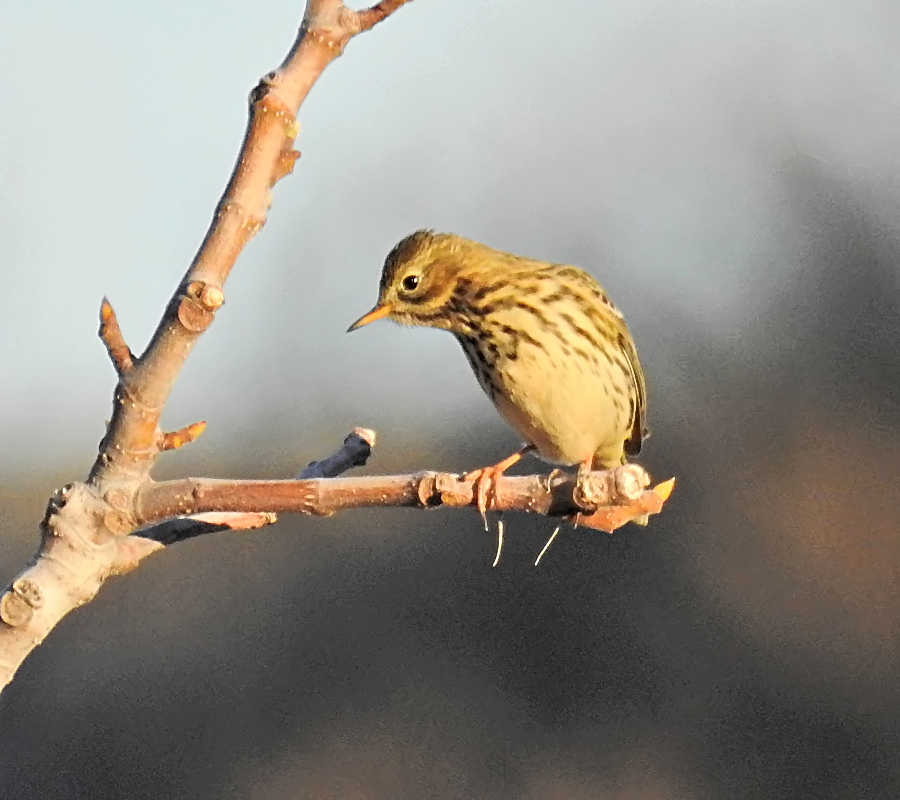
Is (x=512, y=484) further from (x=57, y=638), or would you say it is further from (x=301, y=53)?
(x=57, y=638)

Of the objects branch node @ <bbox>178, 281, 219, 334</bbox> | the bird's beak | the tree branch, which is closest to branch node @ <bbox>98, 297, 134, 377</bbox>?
the tree branch

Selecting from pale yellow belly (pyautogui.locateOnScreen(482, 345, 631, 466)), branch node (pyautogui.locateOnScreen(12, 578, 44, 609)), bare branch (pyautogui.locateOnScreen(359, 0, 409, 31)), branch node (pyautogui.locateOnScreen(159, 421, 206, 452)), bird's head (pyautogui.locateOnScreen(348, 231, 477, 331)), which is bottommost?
pale yellow belly (pyautogui.locateOnScreen(482, 345, 631, 466))

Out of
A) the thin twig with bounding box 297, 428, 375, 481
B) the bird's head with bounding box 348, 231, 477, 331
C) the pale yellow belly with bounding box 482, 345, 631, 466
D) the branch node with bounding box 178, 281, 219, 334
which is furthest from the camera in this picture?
the bird's head with bounding box 348, 231, 477, 331

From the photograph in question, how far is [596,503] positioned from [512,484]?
13 centimetres

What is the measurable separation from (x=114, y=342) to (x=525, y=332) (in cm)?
143

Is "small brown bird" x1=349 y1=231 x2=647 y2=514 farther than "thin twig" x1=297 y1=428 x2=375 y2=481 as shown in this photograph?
Yes

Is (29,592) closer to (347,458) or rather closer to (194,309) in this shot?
(194,309)

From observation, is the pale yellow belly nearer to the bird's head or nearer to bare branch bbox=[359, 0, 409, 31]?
the bird's head

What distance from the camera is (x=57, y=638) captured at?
308 inches

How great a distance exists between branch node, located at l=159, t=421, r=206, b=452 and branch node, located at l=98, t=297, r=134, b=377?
125mm

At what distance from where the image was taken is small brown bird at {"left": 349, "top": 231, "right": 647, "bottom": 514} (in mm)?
2918

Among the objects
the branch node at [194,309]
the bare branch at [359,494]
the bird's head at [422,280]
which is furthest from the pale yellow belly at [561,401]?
the branch node at [194,309]

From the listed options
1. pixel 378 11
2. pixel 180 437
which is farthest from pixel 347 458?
pixel 378 11

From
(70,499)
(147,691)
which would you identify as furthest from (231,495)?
(147,691)
